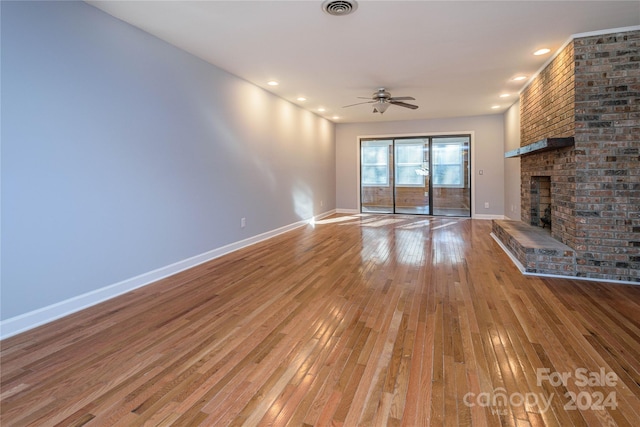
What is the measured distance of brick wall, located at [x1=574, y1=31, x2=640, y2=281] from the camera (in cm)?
327

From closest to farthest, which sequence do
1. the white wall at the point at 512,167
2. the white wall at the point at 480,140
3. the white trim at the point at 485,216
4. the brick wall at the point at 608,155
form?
the brick wall at the point at 608,155 < the white wall at the point at 512,167 < the white wall at the point at 480,140 < the white trim at the point at 485,216

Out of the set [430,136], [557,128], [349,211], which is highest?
[430,136]

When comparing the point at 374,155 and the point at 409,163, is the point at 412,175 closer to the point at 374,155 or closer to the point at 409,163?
the point at 409,163

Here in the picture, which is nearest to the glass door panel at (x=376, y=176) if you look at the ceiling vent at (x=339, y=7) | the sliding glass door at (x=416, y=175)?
the sliding glass door at (x=416, y=175)

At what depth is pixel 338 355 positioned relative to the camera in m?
2.04

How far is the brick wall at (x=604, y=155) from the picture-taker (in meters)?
3.27

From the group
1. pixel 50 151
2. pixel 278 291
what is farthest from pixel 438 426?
pixel 50 151

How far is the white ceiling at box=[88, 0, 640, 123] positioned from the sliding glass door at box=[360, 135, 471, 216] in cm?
322

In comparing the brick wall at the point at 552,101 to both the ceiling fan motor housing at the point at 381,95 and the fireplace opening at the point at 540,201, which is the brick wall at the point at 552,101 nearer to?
the fireplace opening at the point at 540,201

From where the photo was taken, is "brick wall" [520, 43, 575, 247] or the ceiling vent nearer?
the ceiling vent

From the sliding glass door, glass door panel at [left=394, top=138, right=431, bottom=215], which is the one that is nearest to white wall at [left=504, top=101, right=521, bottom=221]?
the sliding glass door

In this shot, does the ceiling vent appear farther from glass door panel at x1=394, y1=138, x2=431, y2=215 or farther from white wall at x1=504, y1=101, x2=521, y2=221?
glass door panel at x1=394, y1=138, x2=431, y2=215

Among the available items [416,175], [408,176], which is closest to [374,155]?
[408,176]

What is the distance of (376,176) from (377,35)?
593cm
